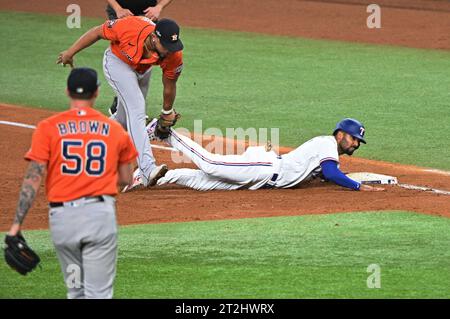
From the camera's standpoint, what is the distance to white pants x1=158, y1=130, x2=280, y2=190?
11.0 metres

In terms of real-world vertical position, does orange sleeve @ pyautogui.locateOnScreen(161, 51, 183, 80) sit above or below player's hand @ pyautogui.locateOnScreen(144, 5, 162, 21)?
below

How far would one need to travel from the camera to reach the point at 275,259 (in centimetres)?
861

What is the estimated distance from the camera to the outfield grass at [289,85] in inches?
559

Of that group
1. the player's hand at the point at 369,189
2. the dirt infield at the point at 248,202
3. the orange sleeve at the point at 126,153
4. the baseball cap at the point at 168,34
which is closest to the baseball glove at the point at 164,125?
the dirt infield at the point at 248,202

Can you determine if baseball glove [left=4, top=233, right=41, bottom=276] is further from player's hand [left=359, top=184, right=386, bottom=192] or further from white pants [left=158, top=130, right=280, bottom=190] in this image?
player's hand [left=359, top=184, right=386, bottom=192]

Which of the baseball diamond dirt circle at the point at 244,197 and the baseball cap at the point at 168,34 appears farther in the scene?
the baseball cap at the point at 168,34

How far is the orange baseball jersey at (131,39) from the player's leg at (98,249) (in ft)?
15.0

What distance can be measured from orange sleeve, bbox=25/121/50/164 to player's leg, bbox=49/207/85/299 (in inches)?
11.6

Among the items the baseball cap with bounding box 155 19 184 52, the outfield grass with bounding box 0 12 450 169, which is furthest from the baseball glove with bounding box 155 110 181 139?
the outfield grass with bounding box 0 12 450 169

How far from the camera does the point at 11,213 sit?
1037 cm

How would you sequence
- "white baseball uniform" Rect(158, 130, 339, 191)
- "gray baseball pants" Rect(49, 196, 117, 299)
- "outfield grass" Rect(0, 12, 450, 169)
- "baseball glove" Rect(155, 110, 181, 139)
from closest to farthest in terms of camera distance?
"gray baseball pants" Rect(49, 196, 117, 299) → "white baseball uniform" Rect(158, 130, 339, 191) → "baseball glove" Rect(155, 110, 181, 139) → "outfield grass" Rect(0, 12, 450, 169)

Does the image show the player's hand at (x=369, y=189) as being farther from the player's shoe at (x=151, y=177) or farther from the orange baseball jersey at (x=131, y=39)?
the orange baseball jersey at (x=131, y=39)

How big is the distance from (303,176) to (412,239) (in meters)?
2.01

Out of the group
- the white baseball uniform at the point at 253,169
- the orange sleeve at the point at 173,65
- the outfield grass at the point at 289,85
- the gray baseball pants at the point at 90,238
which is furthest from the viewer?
the outfield grass at the point at 289,85
